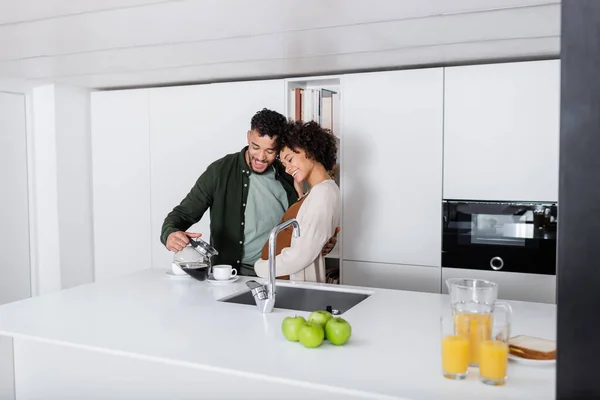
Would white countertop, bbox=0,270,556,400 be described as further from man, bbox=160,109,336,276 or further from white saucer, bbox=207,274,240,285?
man, bbox=160,109,336,276

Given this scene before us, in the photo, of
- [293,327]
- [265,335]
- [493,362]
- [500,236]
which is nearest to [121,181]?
[500,236]

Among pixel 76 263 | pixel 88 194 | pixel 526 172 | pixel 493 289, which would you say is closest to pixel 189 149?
pixel 88 194

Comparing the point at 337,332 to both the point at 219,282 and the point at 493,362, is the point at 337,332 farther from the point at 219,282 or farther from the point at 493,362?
the point at 219,282

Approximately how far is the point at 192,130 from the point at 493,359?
9.90 ft

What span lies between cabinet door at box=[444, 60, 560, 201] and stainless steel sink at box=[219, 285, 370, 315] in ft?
3.61

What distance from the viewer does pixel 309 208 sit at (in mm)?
2764

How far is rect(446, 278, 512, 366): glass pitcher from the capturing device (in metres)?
1.52

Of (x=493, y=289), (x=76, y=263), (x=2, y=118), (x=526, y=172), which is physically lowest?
(x=76, y=263)

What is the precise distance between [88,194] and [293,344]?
322 centimetres

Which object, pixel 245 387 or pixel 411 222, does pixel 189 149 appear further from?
pixel 245 387

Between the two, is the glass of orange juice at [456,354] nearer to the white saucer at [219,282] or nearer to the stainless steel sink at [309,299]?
the stainless steel sink at [309,299]

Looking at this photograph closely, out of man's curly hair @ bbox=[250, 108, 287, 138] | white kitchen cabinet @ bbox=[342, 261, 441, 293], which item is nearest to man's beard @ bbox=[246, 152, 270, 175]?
man's curly hair @ bbox=[250, 108, 287, 138]

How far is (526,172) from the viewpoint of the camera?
3.20m

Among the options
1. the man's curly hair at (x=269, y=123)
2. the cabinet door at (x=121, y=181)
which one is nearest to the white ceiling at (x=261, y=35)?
the man's curly hair at (x=269, y=123)
